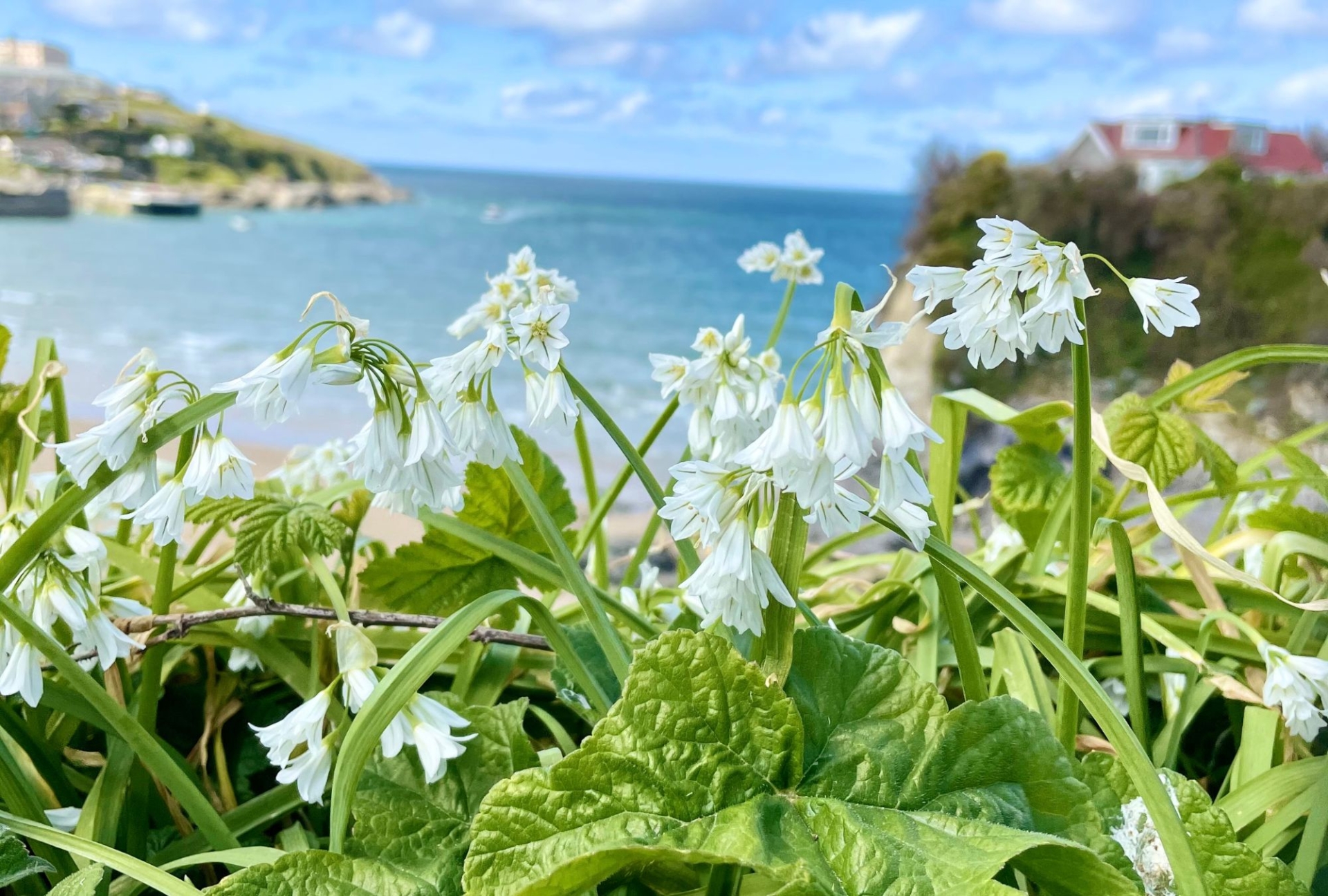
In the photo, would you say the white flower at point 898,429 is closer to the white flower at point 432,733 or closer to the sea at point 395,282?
the white flower at point 432,733

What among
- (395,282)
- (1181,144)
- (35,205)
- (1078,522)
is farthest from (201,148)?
(1078,522)

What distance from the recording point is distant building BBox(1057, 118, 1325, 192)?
48.5 feet

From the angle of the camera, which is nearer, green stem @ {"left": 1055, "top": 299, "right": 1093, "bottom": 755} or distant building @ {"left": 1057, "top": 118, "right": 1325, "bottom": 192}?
green stem @ {"left": 1055, "top": 299, "right": 1093, "bottom": 755}

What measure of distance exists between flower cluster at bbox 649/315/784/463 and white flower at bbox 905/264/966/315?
6.5 inches

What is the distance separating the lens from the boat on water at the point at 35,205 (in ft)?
87.4

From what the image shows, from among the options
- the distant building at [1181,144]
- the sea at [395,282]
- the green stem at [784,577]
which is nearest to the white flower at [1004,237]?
the green stem at [784,577]

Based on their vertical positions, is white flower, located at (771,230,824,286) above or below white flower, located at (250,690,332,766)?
above

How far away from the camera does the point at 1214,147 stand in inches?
628

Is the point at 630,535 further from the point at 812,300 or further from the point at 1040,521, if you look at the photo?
the point at 812,300

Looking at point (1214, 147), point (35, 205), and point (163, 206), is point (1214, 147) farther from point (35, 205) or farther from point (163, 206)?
point (35, 205)

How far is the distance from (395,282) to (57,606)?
22.7 m

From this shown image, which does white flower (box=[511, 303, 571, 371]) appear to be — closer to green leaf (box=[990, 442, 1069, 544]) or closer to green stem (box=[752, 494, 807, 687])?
green stem (box=[752, 494, 807, 687])

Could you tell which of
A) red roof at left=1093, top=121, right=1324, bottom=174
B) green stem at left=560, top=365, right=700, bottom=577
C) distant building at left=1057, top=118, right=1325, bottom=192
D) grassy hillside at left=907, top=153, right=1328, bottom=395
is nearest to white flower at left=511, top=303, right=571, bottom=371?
green stem at left=560, top=365, right=700, bottom=577

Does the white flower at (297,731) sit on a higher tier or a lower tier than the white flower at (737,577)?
lower
